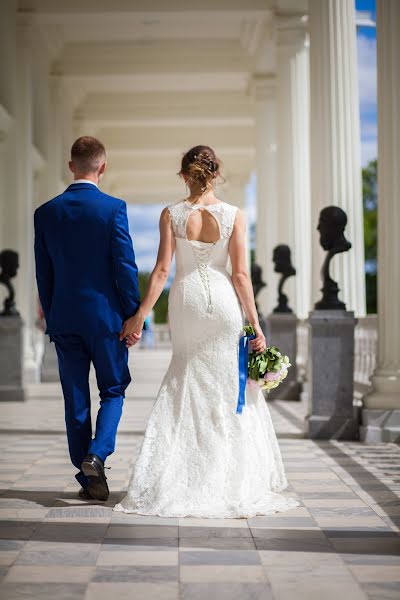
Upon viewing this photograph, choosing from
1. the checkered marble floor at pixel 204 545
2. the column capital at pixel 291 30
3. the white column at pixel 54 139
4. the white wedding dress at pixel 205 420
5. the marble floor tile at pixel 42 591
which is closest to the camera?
the marble floor tile at pixel 42 591

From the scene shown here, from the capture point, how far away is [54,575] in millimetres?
4469

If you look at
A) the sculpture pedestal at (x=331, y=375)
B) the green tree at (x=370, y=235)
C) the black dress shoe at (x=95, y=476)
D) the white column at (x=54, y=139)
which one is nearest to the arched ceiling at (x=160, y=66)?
the white column at (x=54, y=139)

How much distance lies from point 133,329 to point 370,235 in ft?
216

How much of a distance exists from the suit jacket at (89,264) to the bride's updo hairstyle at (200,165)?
516 millimetres

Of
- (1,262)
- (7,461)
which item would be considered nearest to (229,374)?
(7,461)

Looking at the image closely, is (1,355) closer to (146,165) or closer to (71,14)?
(71,14)

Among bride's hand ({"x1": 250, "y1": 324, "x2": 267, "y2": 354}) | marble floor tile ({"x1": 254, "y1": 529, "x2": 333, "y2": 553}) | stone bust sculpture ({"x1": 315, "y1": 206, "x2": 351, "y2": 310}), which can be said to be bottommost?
marble floor tile ({"x1": 254, "y1": 529, "x2": 333, "y2": 553})

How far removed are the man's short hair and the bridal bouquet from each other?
1.53 m

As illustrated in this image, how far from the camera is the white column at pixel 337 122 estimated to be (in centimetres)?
1302

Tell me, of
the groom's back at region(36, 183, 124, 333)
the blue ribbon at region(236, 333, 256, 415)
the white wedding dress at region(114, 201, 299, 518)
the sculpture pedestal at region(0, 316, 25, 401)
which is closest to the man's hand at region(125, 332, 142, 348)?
the groom's back at region(36, 183, 124, 333)

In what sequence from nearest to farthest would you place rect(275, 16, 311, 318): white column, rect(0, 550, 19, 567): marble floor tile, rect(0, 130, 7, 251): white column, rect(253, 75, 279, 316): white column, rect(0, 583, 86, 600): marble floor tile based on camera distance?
rect(0, 583, 86, 600): marble floor tile < rect(0, 550, 19, 567): marble floor tile < rect(275, 16, 311, 318): white column < rect(0, 130, 7, 251): white column < rect(253, 75, 279, 316): white column

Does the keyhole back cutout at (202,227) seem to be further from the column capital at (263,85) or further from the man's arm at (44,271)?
the column capital at (263,85)

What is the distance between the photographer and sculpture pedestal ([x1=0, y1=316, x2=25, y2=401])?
1510 centimetres

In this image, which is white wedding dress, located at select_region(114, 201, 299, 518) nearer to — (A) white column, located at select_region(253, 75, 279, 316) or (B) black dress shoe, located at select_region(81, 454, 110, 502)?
(B) black dress shoe, located at select_region(81, 454, 110, 502)
